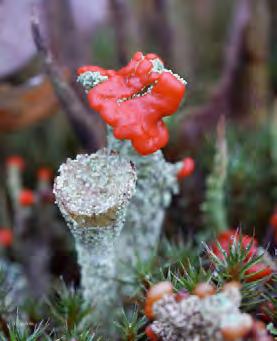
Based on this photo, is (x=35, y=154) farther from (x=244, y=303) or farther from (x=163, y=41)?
(x=244, y=303)

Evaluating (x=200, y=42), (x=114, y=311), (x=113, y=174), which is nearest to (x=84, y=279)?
(x=114, y=311)

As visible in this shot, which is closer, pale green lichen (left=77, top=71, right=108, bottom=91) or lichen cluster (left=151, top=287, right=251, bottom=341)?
lichen cluster (left=151, top=287, right=251, bottom=341)

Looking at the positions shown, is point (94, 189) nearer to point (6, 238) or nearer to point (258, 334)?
point (258, 334)

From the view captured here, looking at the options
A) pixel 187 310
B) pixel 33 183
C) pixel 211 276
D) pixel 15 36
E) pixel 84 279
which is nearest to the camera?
pixel 187 310

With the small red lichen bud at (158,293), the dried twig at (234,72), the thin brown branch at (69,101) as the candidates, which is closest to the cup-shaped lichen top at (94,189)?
the small red lichen bud at (158,293)

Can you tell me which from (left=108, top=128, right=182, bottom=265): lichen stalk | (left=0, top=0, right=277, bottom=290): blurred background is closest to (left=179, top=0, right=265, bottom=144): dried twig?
(left=0, top=0, right=277, bottom=290): blurred background

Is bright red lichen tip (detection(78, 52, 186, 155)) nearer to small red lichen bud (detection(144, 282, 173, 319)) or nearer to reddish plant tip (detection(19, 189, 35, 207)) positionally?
small red lichen bud (detection(144, 282, 173, 319))
